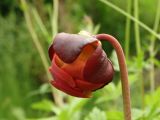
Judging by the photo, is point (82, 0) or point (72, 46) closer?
point (72, 46)

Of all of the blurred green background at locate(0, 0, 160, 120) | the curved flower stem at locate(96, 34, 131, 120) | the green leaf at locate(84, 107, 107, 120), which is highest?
the curved flower stem at locate(96, 34, 131, 120)

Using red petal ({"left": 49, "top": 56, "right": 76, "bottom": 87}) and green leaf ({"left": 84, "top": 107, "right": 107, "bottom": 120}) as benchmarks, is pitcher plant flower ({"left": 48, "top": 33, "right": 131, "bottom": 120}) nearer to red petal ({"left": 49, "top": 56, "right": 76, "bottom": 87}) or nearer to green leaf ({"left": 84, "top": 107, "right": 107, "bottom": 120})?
red petal ({"left": 49, "top": 56, "right": 76, "bottom": 87})

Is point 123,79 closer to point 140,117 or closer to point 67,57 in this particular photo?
point 67,57

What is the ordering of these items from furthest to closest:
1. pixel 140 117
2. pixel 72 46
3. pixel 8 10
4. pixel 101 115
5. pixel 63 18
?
pixel 8 10 < pixel 63 18 < pixel 140 117 < pixel 101 115 < pixel 72 46

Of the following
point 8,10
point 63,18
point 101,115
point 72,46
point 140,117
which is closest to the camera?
point 72,46

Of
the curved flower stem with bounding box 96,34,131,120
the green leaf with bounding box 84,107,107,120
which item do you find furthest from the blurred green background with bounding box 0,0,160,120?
the curved flower stem with bounding box 96,34,131,120

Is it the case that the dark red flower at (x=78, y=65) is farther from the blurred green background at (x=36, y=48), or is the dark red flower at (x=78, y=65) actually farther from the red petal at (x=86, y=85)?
the blurred green background at (x=36, y=48)

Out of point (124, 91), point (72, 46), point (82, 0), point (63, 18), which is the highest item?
point (72, 46)

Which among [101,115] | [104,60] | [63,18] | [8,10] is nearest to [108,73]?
[104,60]
